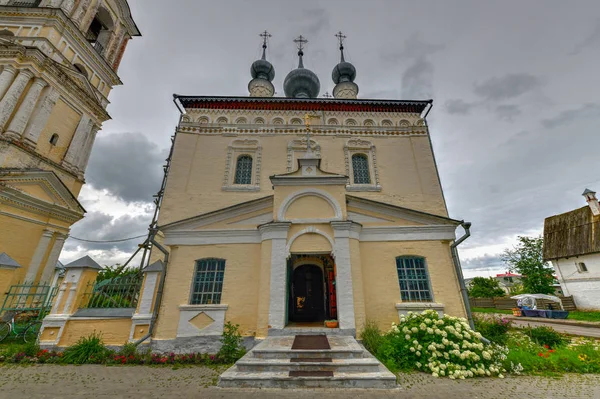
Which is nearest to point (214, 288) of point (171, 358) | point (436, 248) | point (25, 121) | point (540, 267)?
point (171, 358)

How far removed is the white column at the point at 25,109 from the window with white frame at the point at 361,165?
1590cm

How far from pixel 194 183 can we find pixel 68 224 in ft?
22.7

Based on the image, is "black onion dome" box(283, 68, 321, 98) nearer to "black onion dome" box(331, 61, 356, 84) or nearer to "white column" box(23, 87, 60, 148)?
"black onion dome" box(331, 61, 356, 84)

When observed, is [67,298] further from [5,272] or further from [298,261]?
[298,261]

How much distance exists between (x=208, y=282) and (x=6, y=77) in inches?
582

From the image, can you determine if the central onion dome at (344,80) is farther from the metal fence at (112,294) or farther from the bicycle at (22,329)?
the bicycle at (22,329)

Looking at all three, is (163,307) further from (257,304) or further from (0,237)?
(0,237)

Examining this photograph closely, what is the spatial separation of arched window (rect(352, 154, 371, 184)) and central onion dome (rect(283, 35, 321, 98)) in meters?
8.21

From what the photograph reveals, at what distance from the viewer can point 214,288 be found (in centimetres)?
783

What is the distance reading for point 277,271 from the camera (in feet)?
24.5

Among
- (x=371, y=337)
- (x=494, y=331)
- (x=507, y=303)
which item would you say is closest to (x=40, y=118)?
(x=371, y=337)

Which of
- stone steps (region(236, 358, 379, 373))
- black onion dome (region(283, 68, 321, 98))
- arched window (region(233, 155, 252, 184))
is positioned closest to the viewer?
stone steps (region(236, 358, 379, 373))

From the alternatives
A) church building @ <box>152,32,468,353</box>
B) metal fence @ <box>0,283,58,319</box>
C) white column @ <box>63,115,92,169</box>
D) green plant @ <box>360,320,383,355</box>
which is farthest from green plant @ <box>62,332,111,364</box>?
white column @ <box>63,115,92,169</box>

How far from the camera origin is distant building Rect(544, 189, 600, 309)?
18375 mm
